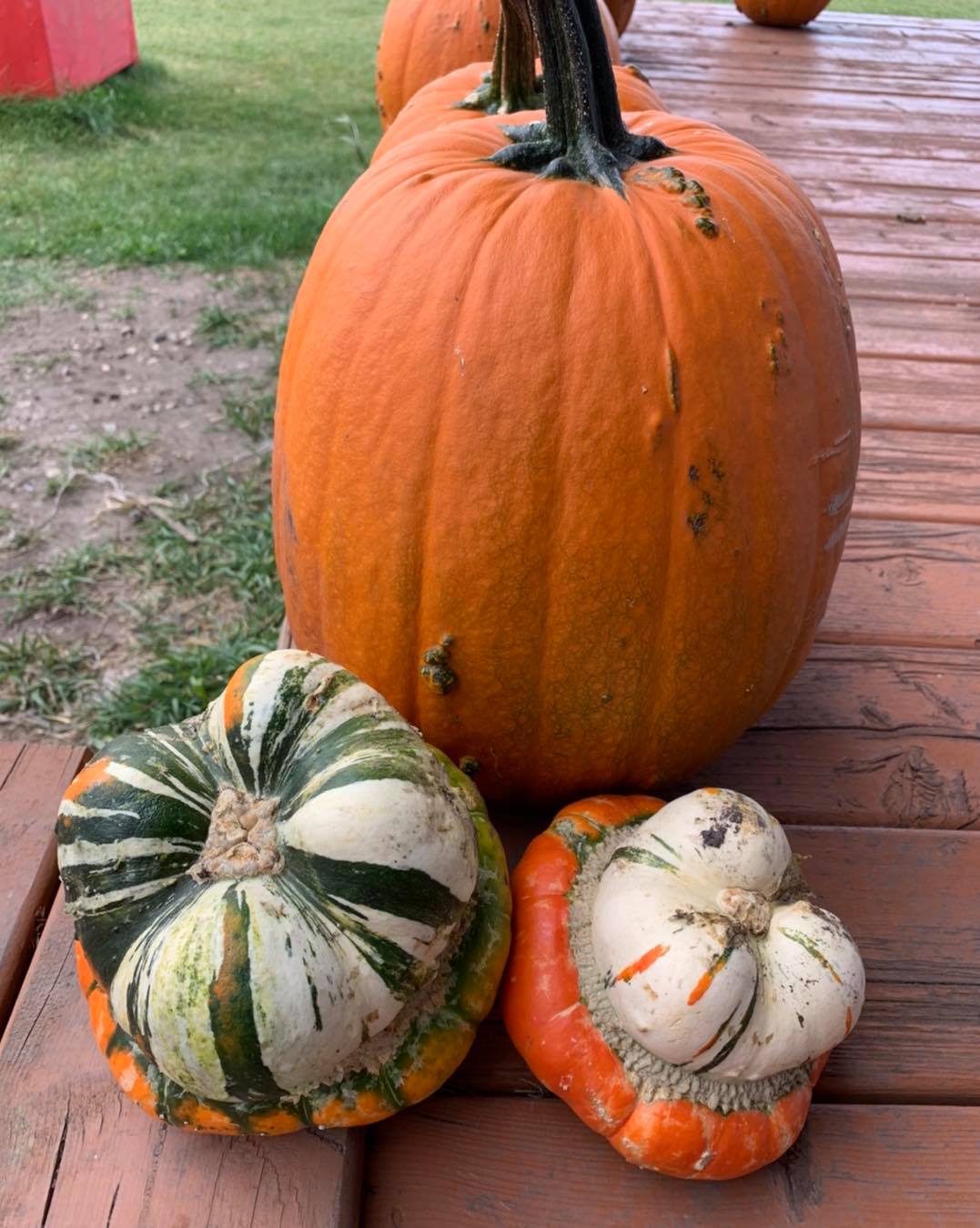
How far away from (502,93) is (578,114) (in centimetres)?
45

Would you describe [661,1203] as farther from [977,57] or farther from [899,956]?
[977,57]

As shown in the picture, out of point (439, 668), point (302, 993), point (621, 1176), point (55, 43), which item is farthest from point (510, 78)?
point (55, 43)

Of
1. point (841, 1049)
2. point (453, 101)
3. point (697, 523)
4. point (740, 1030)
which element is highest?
point (453, 101)

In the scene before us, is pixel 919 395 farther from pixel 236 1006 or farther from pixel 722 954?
pixel 236 1006

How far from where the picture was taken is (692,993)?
0.81 m

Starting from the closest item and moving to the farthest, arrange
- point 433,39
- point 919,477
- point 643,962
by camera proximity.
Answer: point 643,962, point 919,477, point 433,39

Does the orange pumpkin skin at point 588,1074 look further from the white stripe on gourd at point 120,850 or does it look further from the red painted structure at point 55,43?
the red painted structure at point 55,43

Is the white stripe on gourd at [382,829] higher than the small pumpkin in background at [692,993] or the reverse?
higher

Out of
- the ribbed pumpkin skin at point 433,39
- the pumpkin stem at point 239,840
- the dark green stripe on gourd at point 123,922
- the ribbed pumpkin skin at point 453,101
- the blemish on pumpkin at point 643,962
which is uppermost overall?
the ribbed pumpkin skin at point 453,101

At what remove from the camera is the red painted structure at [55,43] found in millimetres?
5438

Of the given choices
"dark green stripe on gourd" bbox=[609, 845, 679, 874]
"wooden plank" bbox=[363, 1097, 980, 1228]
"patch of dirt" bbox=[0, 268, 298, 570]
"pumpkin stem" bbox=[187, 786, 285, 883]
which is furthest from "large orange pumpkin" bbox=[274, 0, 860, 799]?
"patch of dirt" bbox=[0, 268, 298, 570]

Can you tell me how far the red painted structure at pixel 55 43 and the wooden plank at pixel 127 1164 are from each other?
602cm

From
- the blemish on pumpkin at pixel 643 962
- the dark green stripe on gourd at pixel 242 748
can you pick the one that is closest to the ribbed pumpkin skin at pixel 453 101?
the dark green stripe on gourd at pixel 242 748

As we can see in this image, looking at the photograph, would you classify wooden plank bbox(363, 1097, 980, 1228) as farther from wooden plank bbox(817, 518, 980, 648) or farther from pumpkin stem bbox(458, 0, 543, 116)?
pumpkin stem bbox(458, 0, 543, 116)
